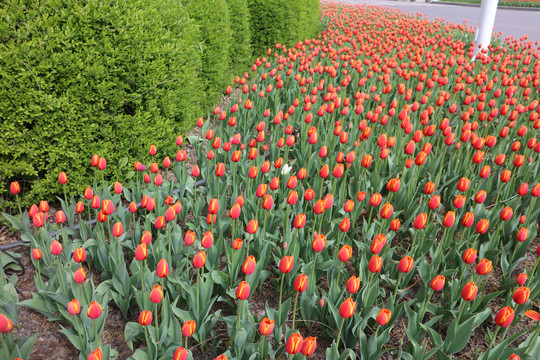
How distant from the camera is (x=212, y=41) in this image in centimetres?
528

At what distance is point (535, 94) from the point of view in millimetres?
6023

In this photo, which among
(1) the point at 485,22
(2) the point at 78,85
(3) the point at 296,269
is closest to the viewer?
(3) the point at 296,269

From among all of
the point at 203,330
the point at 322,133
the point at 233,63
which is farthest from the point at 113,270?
the point at 233,63

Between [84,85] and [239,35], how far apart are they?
13.3ft

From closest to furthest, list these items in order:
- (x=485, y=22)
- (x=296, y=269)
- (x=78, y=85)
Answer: (x=296, y=269), (x=78, y=85), (x=485, y=22)

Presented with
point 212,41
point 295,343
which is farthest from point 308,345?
point 212,41

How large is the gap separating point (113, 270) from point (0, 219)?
1241mm

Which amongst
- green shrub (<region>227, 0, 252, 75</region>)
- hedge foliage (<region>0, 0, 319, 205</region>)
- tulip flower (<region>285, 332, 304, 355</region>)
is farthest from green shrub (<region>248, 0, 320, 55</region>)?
tulip flower (<region>285, 332, 304, 355</region>)

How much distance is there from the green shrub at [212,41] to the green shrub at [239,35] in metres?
0.77

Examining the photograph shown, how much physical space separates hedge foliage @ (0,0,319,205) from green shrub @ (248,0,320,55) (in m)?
4.01

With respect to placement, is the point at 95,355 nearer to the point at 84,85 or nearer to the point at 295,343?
the point at 295,343

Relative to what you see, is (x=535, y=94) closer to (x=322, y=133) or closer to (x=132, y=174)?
(x=322, y=133)

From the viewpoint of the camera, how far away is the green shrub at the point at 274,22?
7777 millimetres

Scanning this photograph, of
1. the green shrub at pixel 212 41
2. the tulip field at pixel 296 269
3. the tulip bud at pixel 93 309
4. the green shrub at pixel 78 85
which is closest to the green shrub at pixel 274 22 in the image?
the green shrub at pixel 212 41
